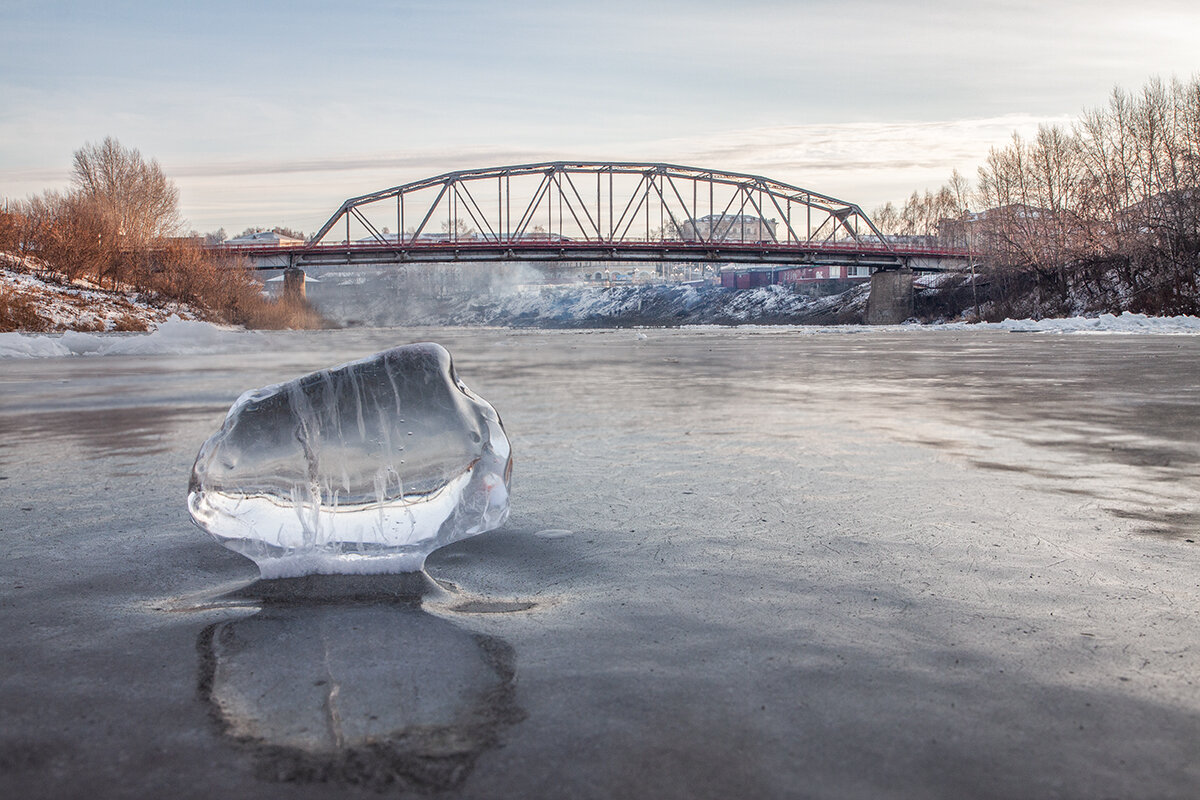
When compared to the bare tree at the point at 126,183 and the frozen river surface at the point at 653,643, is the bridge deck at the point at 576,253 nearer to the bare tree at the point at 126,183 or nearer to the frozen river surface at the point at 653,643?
the bare tree at the point at 126,183

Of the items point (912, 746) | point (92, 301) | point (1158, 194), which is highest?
point (1158, 194)

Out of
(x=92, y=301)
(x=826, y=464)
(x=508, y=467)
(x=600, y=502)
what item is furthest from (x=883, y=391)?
(x=92, y=301)

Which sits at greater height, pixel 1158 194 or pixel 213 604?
pixel 1158 194

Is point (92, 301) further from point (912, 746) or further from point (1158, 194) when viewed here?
point (1158, 194)

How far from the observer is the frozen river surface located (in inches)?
55.0

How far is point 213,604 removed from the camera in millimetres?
2311

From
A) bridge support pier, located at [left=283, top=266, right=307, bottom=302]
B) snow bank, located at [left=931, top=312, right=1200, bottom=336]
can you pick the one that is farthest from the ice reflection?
bridge support pier, located at [left=283, top=266, right=307, bottom=302]

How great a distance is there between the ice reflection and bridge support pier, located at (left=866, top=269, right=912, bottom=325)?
6818cm

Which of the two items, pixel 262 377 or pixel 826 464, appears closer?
pixel 826 464

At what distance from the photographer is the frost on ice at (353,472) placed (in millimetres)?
2594

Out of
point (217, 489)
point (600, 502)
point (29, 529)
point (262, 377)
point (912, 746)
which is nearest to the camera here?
point (912, 746)

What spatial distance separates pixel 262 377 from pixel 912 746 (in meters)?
11.8

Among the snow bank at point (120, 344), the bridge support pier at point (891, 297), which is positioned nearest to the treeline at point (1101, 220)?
the bridge support pier at point (891, 297)

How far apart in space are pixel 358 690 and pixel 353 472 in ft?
3.50
